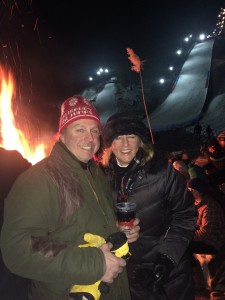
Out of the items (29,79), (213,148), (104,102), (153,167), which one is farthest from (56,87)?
(153,167)

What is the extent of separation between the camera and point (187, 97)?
140 feet

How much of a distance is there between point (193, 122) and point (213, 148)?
2370 cm

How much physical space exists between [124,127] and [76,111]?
2.43ft

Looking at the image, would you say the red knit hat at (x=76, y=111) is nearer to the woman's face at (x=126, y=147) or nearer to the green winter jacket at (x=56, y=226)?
the green winter jacket at (x=56, y=226)

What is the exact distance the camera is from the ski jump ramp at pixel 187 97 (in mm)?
34281

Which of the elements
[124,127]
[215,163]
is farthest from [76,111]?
[215,163]

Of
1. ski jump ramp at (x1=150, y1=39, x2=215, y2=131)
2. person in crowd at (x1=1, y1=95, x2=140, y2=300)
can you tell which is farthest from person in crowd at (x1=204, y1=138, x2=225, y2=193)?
ski jump ramp at (x1=150, y1=39, x2=215, y2=131)

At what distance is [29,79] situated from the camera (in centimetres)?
5384

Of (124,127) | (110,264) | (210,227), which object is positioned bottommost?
(210,227)

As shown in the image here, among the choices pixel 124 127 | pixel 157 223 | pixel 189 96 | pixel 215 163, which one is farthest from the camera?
pixel 189 96

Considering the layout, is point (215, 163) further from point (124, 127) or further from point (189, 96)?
point (189, 96)

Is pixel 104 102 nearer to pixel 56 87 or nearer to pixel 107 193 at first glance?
pixel 56 87

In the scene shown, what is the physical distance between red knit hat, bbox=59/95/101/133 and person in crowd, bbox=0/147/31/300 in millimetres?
586

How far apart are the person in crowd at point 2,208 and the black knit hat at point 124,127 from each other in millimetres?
1150
